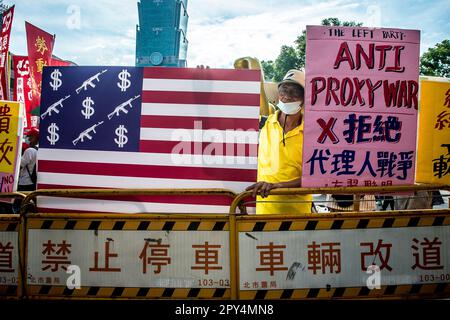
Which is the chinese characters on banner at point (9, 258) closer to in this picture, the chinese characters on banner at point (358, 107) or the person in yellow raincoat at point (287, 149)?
the person in yellow raincoat at point (287, 149)

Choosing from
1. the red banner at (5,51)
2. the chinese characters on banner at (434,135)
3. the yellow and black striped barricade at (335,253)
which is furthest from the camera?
the red banner at (5,51)

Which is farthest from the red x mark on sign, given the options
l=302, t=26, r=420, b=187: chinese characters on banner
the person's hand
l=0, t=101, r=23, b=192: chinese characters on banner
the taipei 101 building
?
the taipei 101 building

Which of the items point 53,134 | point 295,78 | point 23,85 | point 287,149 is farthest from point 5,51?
point 287,149

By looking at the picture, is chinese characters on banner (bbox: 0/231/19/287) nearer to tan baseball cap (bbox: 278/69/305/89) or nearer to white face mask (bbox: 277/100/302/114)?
white face mask (bbox: 277/100/302/114)

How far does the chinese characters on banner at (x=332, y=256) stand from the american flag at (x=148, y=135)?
624 millimetres

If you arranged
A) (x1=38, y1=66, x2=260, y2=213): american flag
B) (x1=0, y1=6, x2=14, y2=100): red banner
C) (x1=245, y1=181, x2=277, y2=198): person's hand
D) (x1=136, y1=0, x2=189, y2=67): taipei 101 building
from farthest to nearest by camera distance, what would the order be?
1. (x1=136, y1=0, x2=189, y2=67): taipei 101 building
2. (x1=0, y1=6, x2=14, y2=100): red banner
3. (x1=38, y1=66, x2=260, y2=213): american flag
4. (x1=245, y1=181, x2=277, y2=198): person's hand

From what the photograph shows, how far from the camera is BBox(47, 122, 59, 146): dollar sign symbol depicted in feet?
9.93

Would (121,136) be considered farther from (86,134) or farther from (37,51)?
(37,51)

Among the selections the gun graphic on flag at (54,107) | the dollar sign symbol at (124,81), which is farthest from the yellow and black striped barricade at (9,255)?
the dollar sign symbol at (124,81)

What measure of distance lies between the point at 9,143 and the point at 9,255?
104 cm

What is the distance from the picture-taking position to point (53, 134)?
303 centimetres

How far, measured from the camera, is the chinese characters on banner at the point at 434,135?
2.77 m

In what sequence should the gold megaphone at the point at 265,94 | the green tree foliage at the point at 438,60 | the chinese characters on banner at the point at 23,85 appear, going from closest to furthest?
the gold megaphone at the point at 265,94 → the chinese characters on banner at the point at 23,85 → the green tree foliage at the point at 438,60
